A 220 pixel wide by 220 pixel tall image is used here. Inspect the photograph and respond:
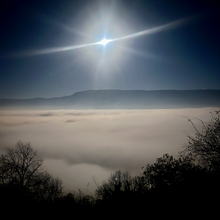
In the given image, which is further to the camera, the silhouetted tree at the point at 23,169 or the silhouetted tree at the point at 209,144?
the silhouetted tree at the point at 23,169

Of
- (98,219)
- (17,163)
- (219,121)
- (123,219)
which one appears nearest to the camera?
(123,219)

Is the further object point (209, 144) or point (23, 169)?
point (23, 169)

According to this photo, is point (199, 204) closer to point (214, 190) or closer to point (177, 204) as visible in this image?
point (177, 204)

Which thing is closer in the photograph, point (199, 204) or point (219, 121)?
point (199, 204)

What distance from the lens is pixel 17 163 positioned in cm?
1558

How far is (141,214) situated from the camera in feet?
11.8

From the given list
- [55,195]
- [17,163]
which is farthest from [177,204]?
[55,195]

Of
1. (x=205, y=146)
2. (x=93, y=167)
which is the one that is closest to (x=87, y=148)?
(x=93, y=167)

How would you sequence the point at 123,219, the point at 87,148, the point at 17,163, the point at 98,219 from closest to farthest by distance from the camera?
the point at 123,219 < the point at 98,219 < the point at 17,163 < the point at 87,148

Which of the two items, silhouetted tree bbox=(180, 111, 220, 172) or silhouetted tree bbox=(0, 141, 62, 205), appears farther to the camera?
silhouetted tree bbox=(0, 141, 62, 205)

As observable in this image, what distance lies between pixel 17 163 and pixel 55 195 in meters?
7.64

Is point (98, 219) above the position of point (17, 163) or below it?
below

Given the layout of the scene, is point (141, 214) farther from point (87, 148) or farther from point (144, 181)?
point (87, 148)

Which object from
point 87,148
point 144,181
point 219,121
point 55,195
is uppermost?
point 87,148
